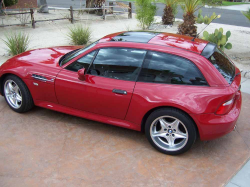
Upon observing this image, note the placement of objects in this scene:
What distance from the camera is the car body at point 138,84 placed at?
3484 mm

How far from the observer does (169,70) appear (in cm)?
368

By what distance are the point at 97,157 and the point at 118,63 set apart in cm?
138

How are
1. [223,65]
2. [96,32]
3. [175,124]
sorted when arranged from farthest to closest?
[96,32], [223,65], [175,124]

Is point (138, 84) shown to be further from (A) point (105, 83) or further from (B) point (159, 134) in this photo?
(B) point (159, 134)

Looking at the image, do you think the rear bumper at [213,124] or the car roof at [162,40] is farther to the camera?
the car roof at [162,40]

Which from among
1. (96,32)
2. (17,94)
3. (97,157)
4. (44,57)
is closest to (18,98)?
(17,94)

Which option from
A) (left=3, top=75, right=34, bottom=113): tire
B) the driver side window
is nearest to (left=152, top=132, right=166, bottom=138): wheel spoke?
the driver side window

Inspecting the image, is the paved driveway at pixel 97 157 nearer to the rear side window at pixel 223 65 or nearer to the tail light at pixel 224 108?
the tail light at pixel 224 108

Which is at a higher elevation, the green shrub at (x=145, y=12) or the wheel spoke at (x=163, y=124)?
the green shrub at (x=145, y=12)

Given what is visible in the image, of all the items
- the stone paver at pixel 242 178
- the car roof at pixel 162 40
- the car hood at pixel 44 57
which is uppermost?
the car roof at pixel 162 40

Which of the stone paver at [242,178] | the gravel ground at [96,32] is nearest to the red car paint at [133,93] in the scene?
the stone paver at [242,178]

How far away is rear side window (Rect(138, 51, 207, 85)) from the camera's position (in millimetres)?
3588

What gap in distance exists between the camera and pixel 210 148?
4.00 meters

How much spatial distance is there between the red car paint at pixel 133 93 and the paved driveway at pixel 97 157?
33 centimetres
